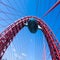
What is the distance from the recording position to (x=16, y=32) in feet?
115

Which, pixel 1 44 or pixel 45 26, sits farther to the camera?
pixel 45 26

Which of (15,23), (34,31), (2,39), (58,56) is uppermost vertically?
(15,23)

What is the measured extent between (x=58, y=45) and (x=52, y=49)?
1.26m

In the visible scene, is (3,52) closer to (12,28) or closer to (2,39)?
(2,39)

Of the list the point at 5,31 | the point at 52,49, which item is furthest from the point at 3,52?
the point at 52,49

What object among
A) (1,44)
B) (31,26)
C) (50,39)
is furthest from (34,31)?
(1,44)

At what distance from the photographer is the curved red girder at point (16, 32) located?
31.6 metres

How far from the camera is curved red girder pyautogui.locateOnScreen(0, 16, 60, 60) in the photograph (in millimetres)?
31562

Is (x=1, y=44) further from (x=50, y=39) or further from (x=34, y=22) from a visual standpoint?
(x=50, y=39)

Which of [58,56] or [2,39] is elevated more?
[2,39]

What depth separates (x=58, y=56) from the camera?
31.2m

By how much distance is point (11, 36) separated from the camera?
33.5 meters

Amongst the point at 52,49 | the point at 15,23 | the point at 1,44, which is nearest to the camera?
the point at 1,44

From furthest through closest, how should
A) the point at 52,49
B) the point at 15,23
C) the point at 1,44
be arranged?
the point at 15,23, the point at 52,49, the point at 1,44
